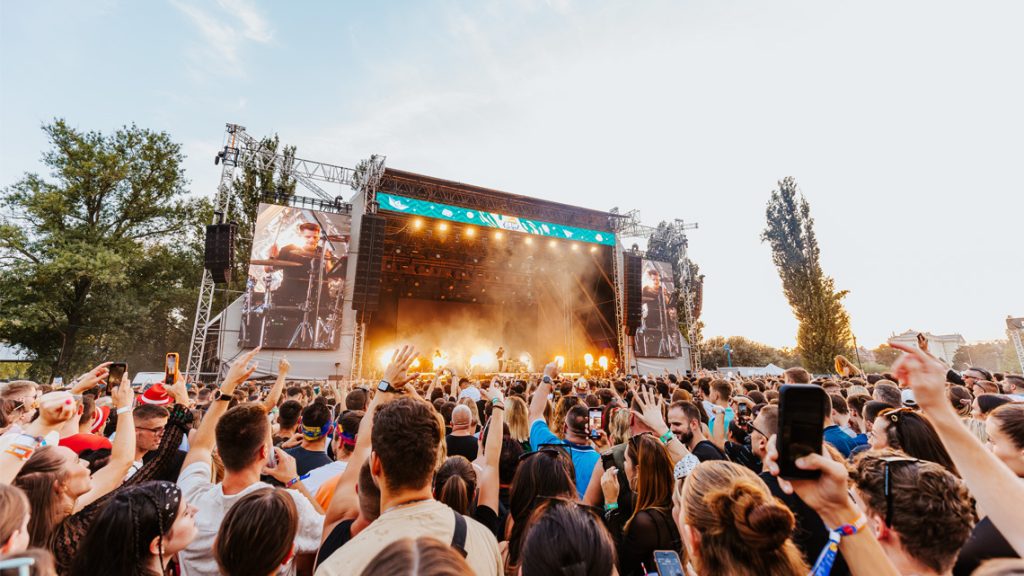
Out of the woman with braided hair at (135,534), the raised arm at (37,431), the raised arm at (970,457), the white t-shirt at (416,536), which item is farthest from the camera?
the raised arm at (37,431)

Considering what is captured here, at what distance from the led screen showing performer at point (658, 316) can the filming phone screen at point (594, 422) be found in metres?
18.5

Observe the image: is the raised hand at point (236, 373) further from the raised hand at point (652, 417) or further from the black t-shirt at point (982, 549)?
the black t-shirt at point (982, 549)

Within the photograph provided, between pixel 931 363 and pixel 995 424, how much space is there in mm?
1425

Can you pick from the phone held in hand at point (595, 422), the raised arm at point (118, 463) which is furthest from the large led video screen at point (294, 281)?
the phone held in hand at point (595, 422)

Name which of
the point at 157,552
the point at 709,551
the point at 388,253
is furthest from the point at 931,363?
the point at 388,253

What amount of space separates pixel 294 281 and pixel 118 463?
14785 millimetres

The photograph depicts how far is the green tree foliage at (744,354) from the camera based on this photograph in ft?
117

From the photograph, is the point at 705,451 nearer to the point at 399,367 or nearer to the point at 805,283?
the point at 399,367

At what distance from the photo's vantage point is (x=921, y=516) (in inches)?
50.9

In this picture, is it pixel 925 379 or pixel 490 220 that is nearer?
pixel 925 379

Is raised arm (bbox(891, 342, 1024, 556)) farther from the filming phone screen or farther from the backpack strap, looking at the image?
the filming phone screen

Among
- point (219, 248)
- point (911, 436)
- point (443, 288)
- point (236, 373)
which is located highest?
point (443, 288)

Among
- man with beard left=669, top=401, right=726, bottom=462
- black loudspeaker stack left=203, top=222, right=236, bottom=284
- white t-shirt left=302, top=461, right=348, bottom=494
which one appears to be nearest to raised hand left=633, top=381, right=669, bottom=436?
man with beard left=669, top=401, right=726, bottom=462

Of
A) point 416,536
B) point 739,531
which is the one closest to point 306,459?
point 416,536
